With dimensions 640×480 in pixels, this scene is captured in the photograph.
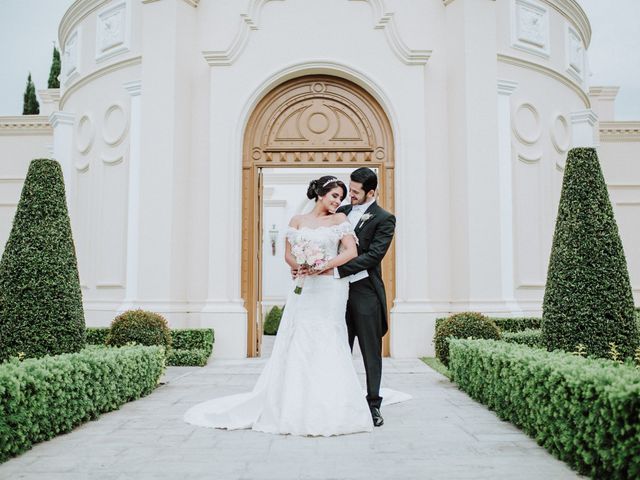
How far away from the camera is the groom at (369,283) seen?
531cm

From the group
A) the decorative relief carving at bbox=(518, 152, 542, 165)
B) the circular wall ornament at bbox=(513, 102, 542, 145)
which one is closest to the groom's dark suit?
the decorative relief carving at bbox=(518, 152, 542, 165)

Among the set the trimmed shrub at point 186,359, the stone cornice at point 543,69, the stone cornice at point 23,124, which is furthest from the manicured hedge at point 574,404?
the stone cornice at point 23,124

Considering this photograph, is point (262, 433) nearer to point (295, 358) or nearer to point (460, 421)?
point (295, 358)

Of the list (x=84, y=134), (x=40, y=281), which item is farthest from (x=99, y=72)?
(x=40, y=281)

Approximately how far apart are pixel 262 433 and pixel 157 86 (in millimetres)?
8176

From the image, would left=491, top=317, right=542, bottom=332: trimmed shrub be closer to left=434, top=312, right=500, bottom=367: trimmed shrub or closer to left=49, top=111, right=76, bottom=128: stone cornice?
left=434, top=312, right=500, bottom=367: trimmed shrub

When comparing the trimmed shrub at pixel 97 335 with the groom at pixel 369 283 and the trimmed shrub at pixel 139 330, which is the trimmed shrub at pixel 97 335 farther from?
the groom at pixel 369 283

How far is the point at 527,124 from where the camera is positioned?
12414 mm

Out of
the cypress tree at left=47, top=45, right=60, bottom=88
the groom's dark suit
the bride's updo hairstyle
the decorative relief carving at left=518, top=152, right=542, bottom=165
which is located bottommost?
→ the groom's dark suit

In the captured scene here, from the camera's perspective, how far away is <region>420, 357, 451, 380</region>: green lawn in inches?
337

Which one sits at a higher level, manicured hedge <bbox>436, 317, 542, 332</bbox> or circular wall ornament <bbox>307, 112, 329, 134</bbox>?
circular wall ornament <bbox>307, 112, 329, 134</bbox>

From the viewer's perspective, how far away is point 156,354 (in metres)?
7.36

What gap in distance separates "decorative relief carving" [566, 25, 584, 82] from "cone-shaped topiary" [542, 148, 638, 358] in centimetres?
785

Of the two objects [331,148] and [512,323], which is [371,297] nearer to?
[512,323]
